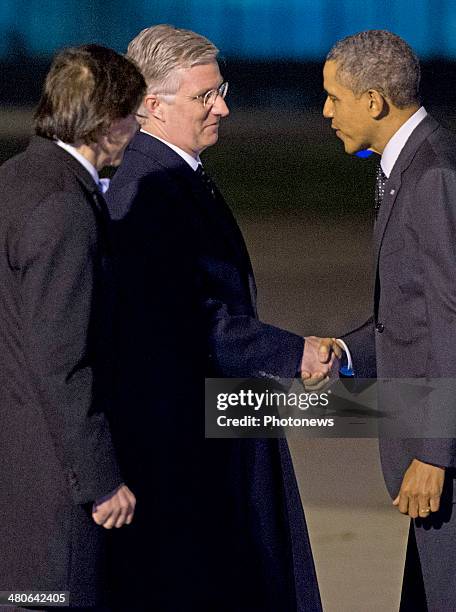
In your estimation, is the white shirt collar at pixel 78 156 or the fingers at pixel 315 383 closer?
the white shirt collar at pixel 78 156

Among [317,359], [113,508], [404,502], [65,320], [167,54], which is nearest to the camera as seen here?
[65,320]

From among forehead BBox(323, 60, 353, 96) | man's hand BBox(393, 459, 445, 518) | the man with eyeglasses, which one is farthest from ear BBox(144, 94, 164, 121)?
man's hand BBox(393, 459, 445, 518)

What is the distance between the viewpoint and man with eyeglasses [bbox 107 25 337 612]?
348cm

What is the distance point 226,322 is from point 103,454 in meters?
0.71

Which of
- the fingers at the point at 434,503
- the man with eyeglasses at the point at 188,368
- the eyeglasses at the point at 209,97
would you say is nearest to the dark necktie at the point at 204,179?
the man with eyeglasses at the point at 188,368

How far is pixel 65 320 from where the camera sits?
2836 millimetres

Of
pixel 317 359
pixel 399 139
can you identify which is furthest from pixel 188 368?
pixel 399 139

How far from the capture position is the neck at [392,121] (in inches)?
136

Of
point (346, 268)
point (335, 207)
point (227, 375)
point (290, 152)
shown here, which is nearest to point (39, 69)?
point (290, 152)

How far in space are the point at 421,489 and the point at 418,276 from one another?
435 millimetres

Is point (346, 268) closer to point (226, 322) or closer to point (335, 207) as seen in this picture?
point (335, 207)

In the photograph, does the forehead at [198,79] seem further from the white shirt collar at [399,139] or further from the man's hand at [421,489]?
the man's hand at [421,489]

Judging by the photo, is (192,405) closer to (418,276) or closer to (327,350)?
(327,350)

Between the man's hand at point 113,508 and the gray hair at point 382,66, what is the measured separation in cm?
108
